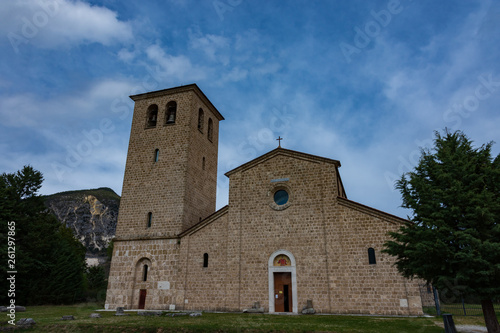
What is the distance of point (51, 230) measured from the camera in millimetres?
29297

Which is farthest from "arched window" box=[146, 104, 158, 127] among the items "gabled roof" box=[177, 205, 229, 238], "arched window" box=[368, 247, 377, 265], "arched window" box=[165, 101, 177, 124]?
"arched window" box=[368, 247, 377, 265]

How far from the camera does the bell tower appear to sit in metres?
22.7

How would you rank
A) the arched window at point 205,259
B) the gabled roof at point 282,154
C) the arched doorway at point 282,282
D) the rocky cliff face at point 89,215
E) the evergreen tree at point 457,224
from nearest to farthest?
1. the evergreen tree at point 457,224
2. the arched doorway at point 282,282
3. the gabled roof at point 282,154
4. the arched window at point 205,259
5. the rocky cliff face at point 89,215

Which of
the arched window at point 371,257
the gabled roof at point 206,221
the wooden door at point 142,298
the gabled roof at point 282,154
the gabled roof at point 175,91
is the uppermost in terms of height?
the gabled roof at point 175,91

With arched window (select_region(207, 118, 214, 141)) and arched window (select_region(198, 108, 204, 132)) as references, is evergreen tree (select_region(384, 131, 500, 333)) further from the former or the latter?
→ arched window (select_region(207, 118, 214, 141))

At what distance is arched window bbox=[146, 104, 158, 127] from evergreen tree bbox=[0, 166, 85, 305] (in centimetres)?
1278

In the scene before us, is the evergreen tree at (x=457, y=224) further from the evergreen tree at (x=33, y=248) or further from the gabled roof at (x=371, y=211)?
the evergreen tree at (x=33, y=248)

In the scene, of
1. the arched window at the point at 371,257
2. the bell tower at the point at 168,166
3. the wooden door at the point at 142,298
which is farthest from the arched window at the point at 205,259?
the arched window at the point at 371,257

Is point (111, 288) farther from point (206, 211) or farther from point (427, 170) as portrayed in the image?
point (427, 170)

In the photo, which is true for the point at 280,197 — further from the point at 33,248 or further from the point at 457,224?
the point at 33,248

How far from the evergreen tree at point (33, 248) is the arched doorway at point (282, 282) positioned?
20.3m

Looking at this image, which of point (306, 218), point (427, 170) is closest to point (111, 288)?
point (306, 218)

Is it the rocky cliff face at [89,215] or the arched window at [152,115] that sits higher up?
the rocky cliff face at [89,215]

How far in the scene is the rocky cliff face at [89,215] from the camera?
10050 cm
